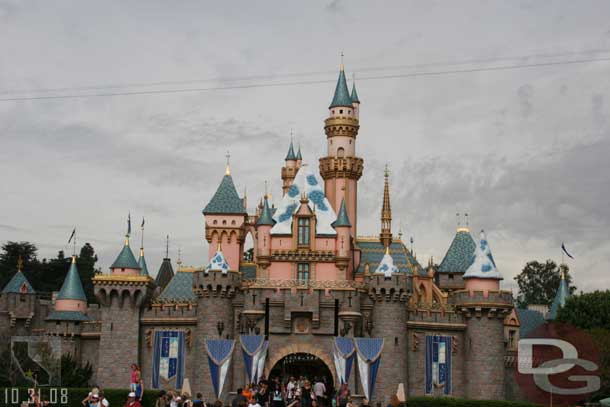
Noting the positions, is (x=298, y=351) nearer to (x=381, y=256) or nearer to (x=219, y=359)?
(x=219, y=359)

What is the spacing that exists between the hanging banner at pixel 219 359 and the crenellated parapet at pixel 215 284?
4.24 meters

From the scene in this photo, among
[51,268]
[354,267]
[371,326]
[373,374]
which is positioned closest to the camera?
[373,374]

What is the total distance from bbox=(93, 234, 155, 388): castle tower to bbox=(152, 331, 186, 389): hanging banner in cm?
116

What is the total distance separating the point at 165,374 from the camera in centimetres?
5891

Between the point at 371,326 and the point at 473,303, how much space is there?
20.1 feet

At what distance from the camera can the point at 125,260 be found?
199 feet

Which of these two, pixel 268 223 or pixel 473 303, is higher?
pixel 268 223

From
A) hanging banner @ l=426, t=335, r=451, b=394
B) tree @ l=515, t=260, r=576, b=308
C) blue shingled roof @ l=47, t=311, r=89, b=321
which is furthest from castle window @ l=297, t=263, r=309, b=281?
tree @ l=515, t=260, r=576, b=308

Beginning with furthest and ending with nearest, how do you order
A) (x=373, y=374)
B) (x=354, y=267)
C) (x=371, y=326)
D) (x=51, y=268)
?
(x=51, y=268)
(x=354, y=267)
(x=371, y=326)
(x=373, y=374)

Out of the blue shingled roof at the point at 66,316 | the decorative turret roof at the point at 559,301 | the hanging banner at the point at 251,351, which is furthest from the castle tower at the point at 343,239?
the decorative turret roof at the point at 559,301

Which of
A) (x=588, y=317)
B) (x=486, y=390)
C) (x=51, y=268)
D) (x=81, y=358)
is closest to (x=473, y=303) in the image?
(x=486, y=390)

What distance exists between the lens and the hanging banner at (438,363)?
5809 cm

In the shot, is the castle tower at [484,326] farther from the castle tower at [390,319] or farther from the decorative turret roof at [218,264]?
the decorative turret roof at [218,264]

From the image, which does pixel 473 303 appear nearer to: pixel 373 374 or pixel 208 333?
pixel 373 374
